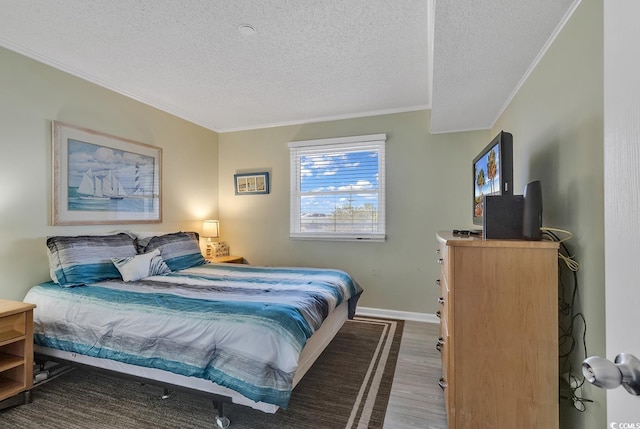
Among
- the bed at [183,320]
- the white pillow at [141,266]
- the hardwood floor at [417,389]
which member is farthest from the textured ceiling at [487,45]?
the white pillow at [141,266]

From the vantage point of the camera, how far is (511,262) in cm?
142

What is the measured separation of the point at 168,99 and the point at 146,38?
1243mm

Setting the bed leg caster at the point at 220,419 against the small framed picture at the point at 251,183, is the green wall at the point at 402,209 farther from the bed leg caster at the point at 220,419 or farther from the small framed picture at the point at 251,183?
the bed leg caster at the point at 220,419

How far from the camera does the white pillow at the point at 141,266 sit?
2561 mm

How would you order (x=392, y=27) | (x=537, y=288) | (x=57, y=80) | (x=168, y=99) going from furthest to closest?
(x=168, y=99) < (x=57, y=80) < (x=392, y=27) < (x=537, y=288)

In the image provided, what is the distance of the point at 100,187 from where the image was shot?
294 centimetres

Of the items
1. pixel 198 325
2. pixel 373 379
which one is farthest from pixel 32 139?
pixel 373 379

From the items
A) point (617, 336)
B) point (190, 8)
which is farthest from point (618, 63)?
point (190, 8)

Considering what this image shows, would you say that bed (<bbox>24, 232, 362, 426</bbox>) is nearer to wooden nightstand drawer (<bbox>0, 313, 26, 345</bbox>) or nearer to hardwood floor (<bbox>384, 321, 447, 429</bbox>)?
wooden nightstand drawer (<bbox>0, 313, 26, 345</bbox>)

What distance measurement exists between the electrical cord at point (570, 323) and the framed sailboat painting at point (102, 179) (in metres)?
3.65

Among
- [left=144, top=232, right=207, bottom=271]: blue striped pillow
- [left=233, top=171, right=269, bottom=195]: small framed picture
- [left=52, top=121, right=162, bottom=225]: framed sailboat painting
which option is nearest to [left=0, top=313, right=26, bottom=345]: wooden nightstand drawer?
[left=52, top=121, right=162, bottom=225]: framed sailboat painting

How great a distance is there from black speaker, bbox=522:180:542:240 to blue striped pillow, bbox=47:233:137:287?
3071mm

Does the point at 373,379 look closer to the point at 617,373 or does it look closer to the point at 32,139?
the point at 617,373

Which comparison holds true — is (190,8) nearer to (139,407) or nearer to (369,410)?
(139,407)
